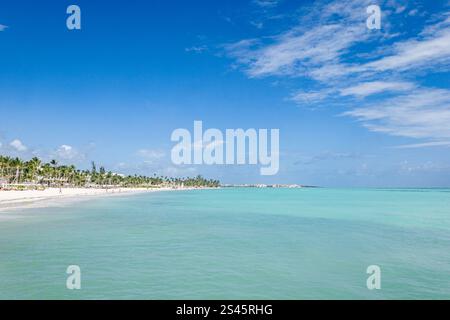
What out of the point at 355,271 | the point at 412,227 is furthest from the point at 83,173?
the point at 355,271

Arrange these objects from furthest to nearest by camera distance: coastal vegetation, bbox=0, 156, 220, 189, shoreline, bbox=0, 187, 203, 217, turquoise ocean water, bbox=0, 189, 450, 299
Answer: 1. coastal vegetation, bbox=0, 156, 220, 189
2. shoreline, bbox=0, 187, 203, 217
3. turquoise ocean water, bbox=0, 189, 450, 299

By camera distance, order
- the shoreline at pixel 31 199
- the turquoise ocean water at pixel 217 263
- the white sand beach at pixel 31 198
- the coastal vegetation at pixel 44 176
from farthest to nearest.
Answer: the coastal vegetation at pixel 44 176 < the white sand beach at pixel 31 198 < the shoreline at pixel 31 199 < the turquoise ocean water at pixel 217 263

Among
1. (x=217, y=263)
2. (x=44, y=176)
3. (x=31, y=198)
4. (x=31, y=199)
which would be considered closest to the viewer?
(x=217, y=263)

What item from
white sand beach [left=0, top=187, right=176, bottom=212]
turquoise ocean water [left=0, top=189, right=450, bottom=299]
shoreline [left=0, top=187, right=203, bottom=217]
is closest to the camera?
turquoise ocean water [left=0, top=189, right=450, bottom=299]

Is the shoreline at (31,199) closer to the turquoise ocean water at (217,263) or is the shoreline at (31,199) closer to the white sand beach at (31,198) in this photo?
the white sand beach at (31,198)

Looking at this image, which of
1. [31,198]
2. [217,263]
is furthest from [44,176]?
[217,263]

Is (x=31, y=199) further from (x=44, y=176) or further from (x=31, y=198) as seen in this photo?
(x=44, y=176)

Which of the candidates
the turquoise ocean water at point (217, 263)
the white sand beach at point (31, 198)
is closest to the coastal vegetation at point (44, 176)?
the white sand beach at point (31, 198)

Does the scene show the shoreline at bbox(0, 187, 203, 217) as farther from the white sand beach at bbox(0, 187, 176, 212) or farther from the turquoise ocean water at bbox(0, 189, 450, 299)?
the turquoise ocean water at bbox(0, 189, 450, 299)

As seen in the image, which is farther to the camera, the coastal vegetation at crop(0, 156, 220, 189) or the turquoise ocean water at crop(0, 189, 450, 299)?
the coastal vegetation at crop(0, 156, 220, 189)

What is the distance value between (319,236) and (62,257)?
17.4 metres

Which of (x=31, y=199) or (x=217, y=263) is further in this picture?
(x=31, y=199)

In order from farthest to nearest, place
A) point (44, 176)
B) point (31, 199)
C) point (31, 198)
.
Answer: point (44, 176) → point (31, 198) → point (31, 199)

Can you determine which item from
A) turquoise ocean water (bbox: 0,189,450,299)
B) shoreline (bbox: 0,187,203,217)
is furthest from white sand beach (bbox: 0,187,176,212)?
turquoise ocean water (bbox: 0,189,450,299)
